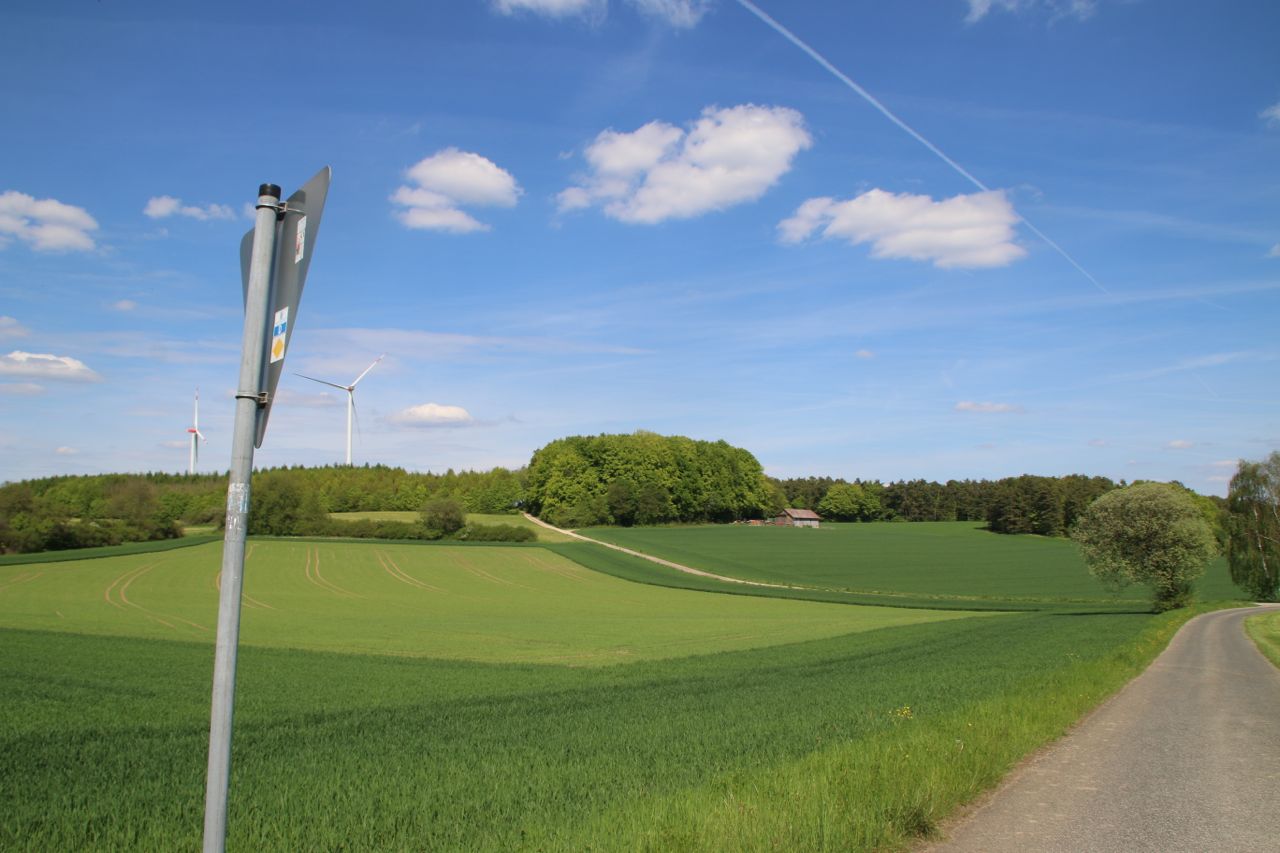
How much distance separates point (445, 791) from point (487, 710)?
660 cm

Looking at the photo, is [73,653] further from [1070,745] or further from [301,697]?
[1070,745]

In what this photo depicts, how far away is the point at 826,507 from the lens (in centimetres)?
19550

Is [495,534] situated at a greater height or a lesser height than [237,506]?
lesser

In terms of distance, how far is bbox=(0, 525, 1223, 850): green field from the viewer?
7.16m

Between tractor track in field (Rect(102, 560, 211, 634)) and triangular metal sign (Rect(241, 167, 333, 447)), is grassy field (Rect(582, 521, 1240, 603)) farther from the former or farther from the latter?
triangular metal sign (Rect(241, 167, 333, 447))

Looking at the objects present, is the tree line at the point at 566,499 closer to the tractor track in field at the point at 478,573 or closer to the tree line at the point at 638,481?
the tree line at the point at 638,481

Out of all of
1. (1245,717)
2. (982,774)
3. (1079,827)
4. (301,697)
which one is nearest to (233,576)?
(1079,827)

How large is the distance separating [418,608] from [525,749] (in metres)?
39.0

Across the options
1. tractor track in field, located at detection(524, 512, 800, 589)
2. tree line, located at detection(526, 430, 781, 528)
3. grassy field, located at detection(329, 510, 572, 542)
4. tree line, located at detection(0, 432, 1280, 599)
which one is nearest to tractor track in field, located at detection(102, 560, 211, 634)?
tree line, located at detection(0, 432, 1280, 599)

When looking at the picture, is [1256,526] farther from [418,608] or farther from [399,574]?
[399,574]

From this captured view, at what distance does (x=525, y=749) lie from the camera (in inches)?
440

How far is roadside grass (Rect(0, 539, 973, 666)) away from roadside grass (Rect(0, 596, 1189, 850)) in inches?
345

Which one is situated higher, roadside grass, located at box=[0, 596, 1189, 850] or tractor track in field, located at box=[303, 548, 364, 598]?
roadside grass, located at box=[0, 596, 1189, 850]

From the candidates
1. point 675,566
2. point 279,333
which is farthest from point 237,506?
point 675,566
